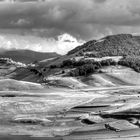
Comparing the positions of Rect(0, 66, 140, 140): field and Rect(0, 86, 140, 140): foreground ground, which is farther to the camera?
Rect(0, 86, 140, 140): foreground ground

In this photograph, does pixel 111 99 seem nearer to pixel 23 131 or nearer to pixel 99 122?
pixel 99 122

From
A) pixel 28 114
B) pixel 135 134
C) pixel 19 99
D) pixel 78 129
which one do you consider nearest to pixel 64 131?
pixel 78 129

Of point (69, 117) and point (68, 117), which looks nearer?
point (68, 117)

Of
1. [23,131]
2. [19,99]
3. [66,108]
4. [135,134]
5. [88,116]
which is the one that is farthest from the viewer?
[19,99]

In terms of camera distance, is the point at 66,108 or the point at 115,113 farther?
the point at 66,108

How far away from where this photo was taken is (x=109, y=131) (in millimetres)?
116625

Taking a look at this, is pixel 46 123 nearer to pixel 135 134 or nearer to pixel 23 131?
pixel 23 131

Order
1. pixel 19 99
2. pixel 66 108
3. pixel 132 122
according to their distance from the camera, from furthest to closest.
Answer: pixel 19 99
pixel 66 108
pixel 132 122

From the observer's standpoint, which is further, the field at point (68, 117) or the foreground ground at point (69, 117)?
the foreground ground at point (69, 117)

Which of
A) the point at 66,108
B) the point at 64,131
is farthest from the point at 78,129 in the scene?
the point at 66,108

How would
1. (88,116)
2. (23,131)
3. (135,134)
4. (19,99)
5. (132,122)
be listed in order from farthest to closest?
(19,99) → (88,116) → (132,122) → (23,131) → (135,134)

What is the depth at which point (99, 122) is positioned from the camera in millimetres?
129250

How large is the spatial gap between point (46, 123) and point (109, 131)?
22.8 metres

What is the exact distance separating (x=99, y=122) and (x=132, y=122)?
10185mm
